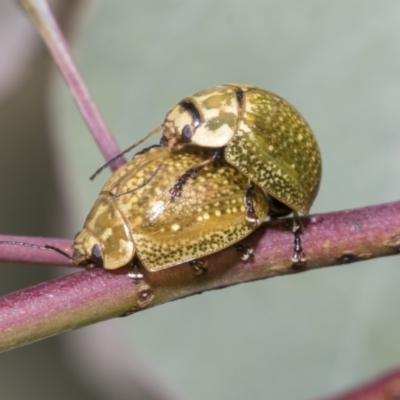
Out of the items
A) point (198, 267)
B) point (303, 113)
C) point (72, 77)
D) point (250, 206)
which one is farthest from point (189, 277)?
point (303, 113)

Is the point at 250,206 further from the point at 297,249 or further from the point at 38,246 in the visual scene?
the point at 38,246

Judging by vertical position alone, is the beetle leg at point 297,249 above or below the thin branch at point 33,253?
below

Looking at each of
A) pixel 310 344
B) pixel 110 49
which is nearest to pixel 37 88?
pixel 110 49

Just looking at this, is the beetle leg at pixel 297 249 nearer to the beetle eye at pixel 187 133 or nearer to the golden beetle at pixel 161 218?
the golden beetle at pixel 161 218

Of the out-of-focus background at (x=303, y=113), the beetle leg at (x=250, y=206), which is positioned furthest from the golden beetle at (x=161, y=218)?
the out-of-focus background at (x=303, y=113)

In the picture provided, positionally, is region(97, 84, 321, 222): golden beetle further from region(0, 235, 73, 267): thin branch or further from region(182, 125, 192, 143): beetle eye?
region(0, 235, 73, 267): thin branch

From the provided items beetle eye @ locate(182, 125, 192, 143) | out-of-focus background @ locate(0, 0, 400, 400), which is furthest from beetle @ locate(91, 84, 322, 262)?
out-of-focus background @ locate(0, 0, 400, 400)
